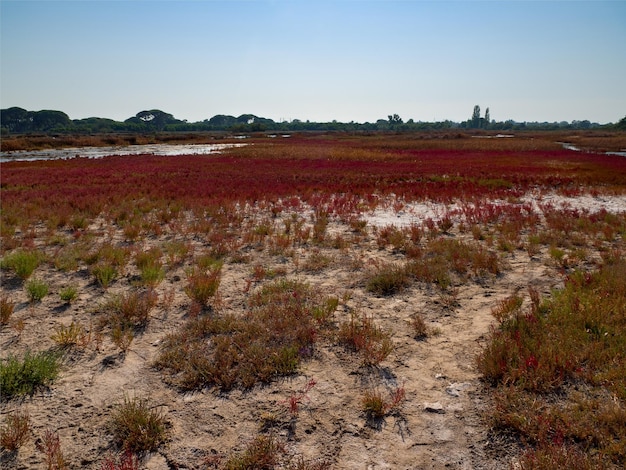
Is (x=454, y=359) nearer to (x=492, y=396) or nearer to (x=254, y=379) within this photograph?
(x=492, y=396)

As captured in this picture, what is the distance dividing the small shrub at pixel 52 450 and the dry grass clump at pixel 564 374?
4130mm

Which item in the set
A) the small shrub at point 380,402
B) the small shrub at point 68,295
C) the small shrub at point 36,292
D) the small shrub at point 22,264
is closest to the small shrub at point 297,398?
the small shrub at point 380,402

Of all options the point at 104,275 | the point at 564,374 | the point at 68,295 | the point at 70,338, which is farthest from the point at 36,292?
the point at 564,374

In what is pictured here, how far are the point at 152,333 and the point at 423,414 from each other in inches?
163

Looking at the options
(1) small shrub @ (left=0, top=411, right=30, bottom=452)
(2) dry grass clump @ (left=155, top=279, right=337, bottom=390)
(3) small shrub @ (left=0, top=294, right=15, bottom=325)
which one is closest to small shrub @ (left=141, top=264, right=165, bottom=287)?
(2) dry grass clump @ (left=155, top=279, right=337, bottom=390)

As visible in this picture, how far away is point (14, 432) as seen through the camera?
12.2 feet

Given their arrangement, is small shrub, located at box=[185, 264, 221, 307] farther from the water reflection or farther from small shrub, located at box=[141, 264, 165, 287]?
the water reflection

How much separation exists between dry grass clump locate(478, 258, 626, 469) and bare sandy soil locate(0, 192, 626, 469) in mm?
285

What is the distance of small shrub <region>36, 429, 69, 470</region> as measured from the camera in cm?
345

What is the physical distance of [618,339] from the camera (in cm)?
500

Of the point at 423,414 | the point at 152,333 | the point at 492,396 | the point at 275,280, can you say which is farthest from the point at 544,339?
the point at 152,333

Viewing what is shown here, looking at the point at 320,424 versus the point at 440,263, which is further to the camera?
the point at 440,263

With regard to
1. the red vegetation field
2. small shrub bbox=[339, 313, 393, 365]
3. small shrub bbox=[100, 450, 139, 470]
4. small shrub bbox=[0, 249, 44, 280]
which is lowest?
small shrub bbox=[100, 450, 139, 470]

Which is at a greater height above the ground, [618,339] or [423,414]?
[618,339]
